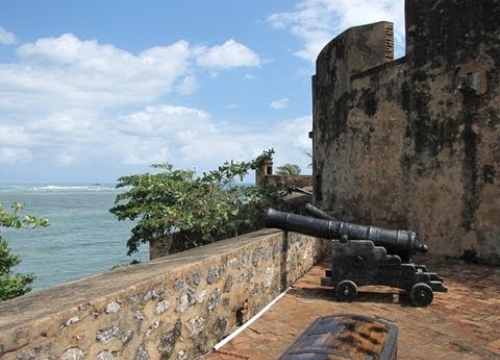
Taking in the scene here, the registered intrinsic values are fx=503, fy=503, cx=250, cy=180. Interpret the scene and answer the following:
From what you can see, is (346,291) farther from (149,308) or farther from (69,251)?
(69,251)

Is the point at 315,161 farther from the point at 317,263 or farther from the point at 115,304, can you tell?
the point at 115,304

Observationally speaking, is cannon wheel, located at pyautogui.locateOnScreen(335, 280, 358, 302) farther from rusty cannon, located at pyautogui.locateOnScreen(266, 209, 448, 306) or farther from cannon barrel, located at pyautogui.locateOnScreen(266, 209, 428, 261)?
cannon barrel, located at pyautogui.locateOnScreen(266, 209, 428, 261)

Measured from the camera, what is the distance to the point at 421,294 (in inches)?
214

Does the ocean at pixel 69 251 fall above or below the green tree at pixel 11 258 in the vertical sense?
below

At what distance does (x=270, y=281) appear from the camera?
5551 mm

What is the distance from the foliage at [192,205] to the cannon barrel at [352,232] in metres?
4.79

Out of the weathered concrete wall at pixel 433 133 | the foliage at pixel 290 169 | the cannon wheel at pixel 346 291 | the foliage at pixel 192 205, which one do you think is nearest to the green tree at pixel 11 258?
the foliage at pixel 192 205

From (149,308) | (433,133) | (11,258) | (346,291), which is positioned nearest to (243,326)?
(346,291)

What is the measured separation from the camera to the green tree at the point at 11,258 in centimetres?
682

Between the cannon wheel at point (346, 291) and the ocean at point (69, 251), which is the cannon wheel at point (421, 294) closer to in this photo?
the cannon wheel at point (346, 291)

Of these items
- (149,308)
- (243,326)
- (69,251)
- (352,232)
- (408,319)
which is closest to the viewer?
(149,308)

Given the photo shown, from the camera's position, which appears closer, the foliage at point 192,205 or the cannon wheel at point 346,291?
the cannon wheel at point 346,291

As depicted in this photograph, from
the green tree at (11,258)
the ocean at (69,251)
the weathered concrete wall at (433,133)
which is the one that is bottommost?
the ocean at (69,251)

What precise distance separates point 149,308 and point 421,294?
336 cm
